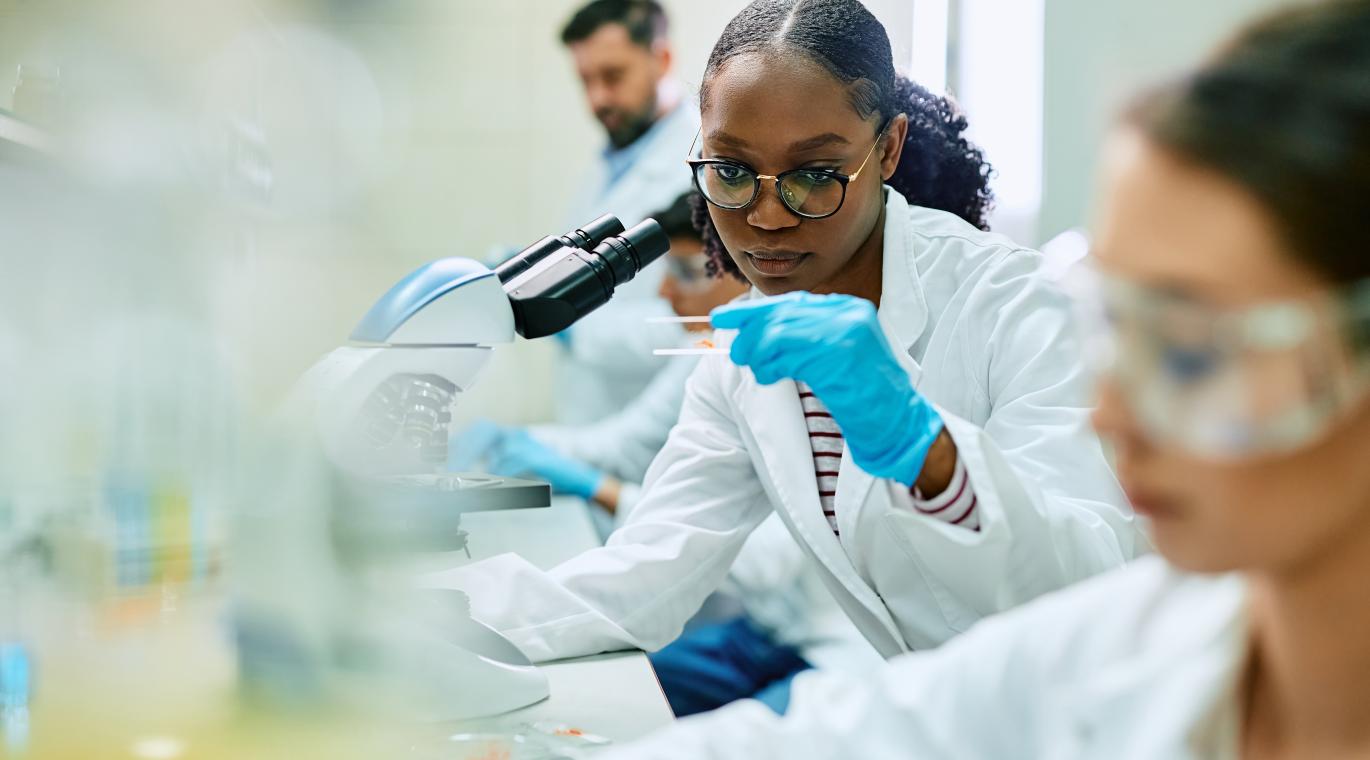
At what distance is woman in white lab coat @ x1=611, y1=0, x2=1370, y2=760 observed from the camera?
0.66 m

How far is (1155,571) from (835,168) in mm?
949

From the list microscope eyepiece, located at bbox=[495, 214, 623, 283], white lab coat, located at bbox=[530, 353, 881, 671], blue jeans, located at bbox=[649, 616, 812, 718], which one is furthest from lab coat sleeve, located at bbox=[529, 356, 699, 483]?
microscope eyepiece, located at bbox=[495, 214, 623, 283]

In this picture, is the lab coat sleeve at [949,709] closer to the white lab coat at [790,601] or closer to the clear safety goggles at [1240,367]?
the clear safety goggles at [1240,367]

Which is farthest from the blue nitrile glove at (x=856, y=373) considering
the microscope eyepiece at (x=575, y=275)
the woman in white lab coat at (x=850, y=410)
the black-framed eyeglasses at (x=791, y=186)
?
the black-framed eyeglasses at (x=791, y=186)

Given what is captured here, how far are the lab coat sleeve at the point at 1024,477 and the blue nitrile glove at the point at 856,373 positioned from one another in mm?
56

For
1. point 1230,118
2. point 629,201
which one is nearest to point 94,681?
point 1230,118

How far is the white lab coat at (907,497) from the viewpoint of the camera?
1.49 m

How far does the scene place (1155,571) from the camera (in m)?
0.90

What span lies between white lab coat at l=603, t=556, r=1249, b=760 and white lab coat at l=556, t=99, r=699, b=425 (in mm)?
2650

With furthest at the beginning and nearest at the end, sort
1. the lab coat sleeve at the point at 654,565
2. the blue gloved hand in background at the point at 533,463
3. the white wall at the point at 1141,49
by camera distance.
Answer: the blue gloved hand in background at the point at 533,463, the lab coat sleeve at the point at 654,565, the white wall at the point at 1141,49

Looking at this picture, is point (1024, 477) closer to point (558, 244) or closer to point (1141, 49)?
point (558, 244)

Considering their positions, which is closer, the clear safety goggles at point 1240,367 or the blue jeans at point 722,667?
the clear safety goggles at point 1240,367

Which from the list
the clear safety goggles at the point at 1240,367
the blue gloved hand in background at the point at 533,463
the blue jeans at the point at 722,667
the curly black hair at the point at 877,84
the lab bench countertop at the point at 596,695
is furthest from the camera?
the blue gloved hand in background at the point at 533,463

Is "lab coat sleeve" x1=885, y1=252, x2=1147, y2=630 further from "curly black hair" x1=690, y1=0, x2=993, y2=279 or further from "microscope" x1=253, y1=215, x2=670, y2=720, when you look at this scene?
"microscope" x1=253, y1=215, x2=670, y2=720
